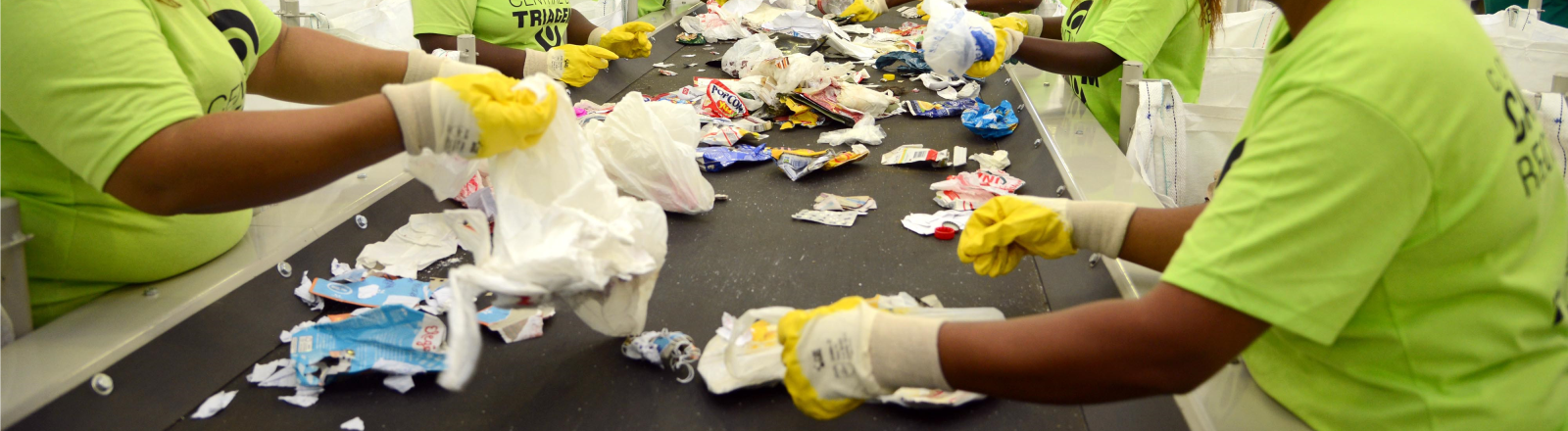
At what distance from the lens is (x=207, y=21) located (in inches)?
45.9

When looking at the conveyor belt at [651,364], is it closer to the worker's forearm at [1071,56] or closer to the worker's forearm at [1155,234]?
the worker's forearm at [1155,234]

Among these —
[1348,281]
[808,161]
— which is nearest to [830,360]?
[1348,281]

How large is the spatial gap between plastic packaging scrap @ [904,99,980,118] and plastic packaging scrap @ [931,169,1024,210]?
688mm

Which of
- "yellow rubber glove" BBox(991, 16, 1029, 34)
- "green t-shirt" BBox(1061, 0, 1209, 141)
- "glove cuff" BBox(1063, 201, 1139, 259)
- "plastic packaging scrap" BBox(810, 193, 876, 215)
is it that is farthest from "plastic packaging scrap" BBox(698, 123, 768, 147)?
"glove cuff" BBox(1063, 201, 1139, 259)

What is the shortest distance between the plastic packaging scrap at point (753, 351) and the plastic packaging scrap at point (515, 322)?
10.9 inches

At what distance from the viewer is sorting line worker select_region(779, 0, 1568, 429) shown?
680 mm

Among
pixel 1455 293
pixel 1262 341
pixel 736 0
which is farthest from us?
pixel 736 0

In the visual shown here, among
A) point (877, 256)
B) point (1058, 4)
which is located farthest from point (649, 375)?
point (1058, 4)

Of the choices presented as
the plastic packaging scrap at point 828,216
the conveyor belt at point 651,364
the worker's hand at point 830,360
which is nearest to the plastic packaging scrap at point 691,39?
the conveyor belt at point 651,364

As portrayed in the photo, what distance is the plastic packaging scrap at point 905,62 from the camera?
3098mm

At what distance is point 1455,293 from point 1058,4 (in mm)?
3166

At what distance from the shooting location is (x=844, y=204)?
1800mm

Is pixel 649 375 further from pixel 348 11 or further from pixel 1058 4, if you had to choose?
pixel 1058 4

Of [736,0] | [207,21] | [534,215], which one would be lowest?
[736,0]
